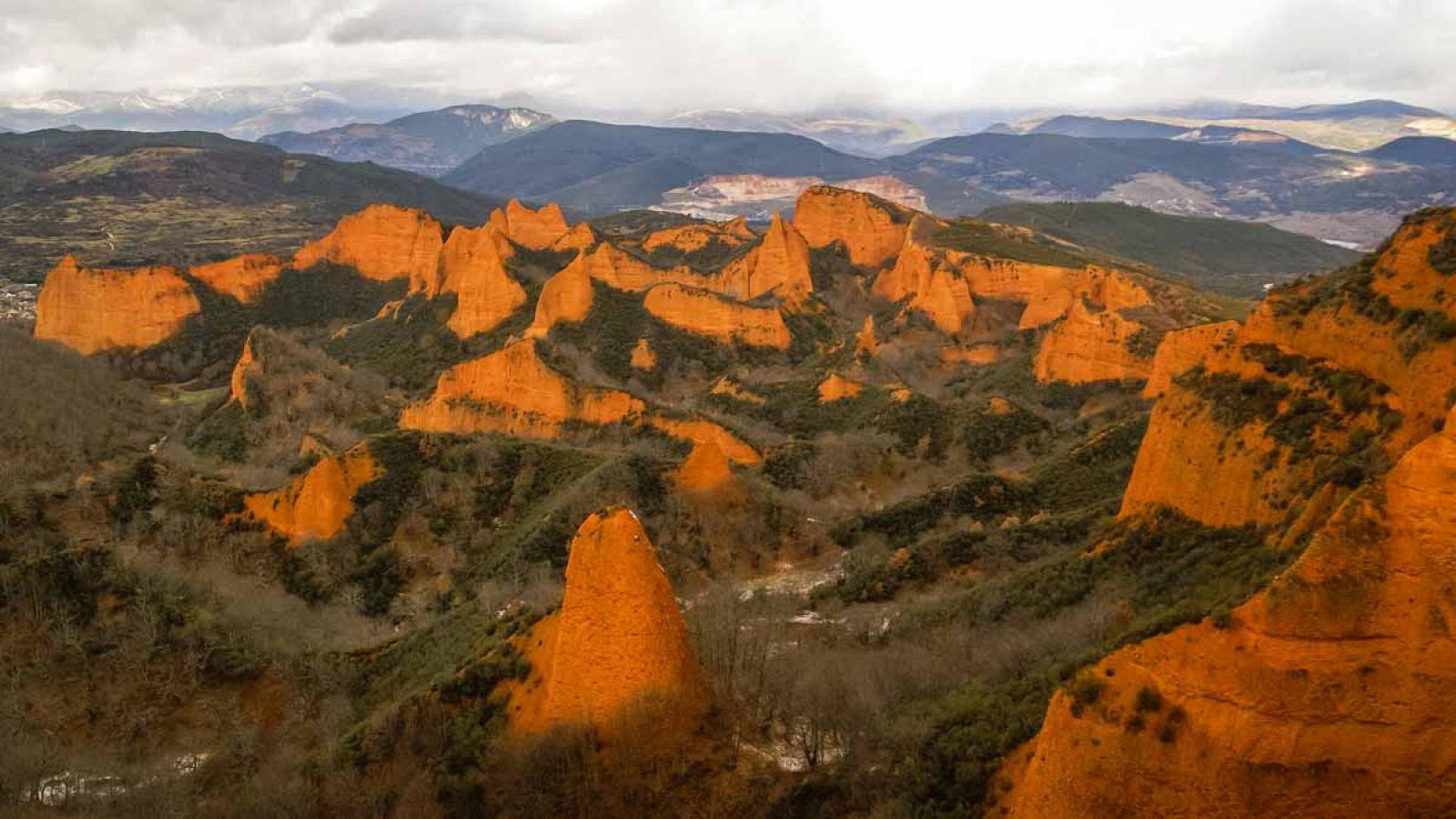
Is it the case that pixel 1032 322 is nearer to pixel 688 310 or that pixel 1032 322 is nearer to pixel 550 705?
pixel 688 310

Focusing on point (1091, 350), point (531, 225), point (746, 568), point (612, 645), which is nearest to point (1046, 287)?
point (1091, 350)

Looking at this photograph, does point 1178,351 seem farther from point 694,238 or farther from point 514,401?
point 694,238

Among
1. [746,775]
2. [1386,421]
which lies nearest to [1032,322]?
[1386,421]

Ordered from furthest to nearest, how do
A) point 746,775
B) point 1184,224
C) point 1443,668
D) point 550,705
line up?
point 1184,224
point 550,705
point 746,775
point 1443,668

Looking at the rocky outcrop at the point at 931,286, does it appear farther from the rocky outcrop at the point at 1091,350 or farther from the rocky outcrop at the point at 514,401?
the rocky outcrop at the point at 514,401

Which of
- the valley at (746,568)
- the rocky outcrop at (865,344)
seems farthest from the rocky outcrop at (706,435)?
the rocky outcrop at (865,344)

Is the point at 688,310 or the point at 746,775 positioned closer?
the point at 746,775

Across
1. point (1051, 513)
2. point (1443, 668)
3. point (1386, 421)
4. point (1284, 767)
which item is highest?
point (1386, 421)
